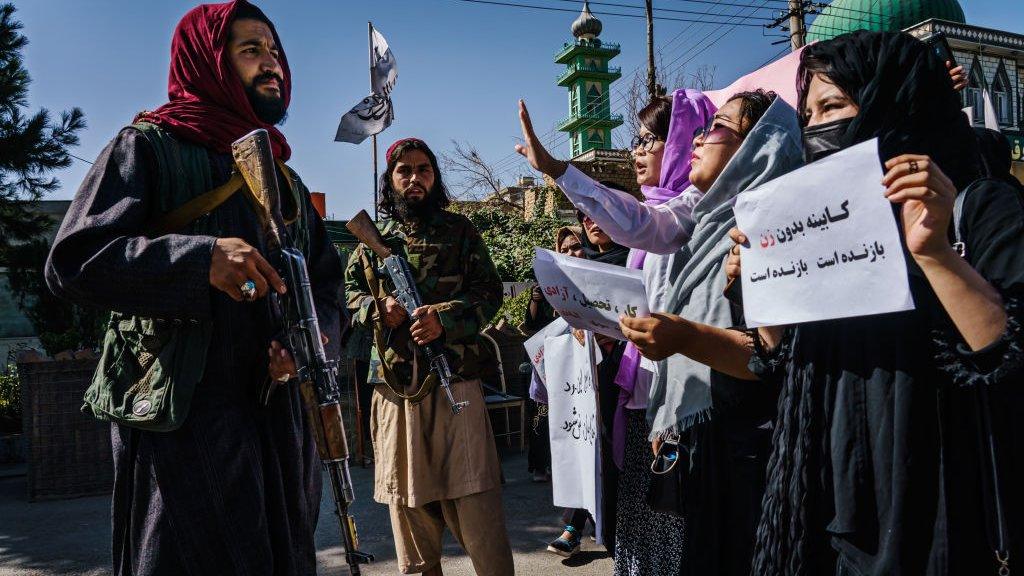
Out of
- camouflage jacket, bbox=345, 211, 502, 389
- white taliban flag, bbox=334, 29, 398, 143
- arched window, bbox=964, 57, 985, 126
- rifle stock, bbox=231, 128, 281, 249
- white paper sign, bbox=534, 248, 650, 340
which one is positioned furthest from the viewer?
arched window, bbox=964, 57, 985, 126

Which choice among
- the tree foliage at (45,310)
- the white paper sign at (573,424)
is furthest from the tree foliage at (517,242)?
the white paper sign at (573,424)

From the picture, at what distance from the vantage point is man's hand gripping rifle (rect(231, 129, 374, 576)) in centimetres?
185

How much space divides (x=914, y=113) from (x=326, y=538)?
13.7ft

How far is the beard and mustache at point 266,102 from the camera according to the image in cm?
211

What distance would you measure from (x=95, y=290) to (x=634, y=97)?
19365 millimetres

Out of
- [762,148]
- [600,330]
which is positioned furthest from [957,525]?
[600,330]

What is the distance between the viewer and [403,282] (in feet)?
11.3

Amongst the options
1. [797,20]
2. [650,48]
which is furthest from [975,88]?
[650,48]

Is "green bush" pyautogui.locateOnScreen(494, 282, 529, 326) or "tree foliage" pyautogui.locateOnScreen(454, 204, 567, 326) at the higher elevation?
"tree foliage" pyautogui.locateOnScreen(454, 204, 567, 326)

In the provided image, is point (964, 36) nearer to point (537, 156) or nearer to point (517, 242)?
point (517, 242)

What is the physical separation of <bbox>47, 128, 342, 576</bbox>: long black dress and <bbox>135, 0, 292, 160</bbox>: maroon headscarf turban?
16cm

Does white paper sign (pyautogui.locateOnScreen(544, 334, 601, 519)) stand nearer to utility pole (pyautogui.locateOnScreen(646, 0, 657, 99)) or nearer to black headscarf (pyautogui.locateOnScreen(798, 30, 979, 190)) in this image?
black headscarf (pyautogui.locateOnScreen(798, 30, 979, 190))

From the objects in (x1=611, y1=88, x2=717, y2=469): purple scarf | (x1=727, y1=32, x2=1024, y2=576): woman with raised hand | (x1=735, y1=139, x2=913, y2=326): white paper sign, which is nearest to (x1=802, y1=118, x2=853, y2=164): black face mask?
(x1=727, y1=32, x2=1024, y2=576): woman with raised hand

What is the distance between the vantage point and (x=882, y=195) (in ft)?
4.21
